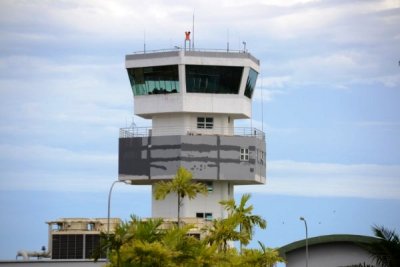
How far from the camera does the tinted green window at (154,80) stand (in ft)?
412

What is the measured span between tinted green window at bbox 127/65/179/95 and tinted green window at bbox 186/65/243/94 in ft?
4.40

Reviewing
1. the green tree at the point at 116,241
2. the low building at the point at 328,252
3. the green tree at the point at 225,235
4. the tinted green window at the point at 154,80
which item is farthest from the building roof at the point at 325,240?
the green tree at the point at 116,241

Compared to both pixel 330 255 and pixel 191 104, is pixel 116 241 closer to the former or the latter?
pixel 330 255

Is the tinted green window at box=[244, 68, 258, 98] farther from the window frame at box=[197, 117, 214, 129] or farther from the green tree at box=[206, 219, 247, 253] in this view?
the green tree at box=[206, 219, 247, 253]

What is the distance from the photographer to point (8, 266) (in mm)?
107562

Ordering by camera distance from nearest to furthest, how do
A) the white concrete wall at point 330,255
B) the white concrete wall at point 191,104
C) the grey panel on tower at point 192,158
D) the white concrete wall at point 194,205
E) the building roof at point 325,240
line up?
the building roof at point 325,240 → the white concrete wall at point 330,255 → the white concrete wall at point 194,205 → the grey panel on tower at point 192,158 → the white concrete wall at point 191,104

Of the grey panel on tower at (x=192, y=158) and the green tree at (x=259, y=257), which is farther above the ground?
the grey panel on tower at (x=192, y=158)

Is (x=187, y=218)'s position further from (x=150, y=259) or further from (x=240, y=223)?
(x=150, y=259)

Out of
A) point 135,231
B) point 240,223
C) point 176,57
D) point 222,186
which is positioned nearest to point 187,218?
point 222,186

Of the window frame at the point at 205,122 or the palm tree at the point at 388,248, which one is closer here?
the palm tree at the point at 388,248

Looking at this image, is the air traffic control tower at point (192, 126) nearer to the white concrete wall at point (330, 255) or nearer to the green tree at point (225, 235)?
the white concrete wall at point (330, 255)

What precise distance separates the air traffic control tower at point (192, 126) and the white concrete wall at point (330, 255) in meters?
12.4

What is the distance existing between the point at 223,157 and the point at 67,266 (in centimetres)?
2114

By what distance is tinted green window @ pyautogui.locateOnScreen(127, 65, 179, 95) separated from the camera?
412ft
